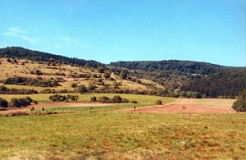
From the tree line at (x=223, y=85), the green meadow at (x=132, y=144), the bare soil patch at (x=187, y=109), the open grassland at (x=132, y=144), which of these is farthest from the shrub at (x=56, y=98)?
the tree line at (x=223, y=85)

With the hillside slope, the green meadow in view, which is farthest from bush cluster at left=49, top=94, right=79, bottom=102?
the green meadow

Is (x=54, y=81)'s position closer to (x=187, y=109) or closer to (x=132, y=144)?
(x=187, y=109)

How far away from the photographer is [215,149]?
613 inches

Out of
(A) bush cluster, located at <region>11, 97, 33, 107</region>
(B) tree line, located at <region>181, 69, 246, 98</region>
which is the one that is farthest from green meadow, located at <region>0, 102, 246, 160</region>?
(B) tree line, located at <region>181, 69, 246, 98</region>

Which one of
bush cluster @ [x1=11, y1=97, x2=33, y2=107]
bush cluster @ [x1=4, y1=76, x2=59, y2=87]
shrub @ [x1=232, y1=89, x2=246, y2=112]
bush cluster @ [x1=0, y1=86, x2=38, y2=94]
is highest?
shrub @ [x1=232, y1=89, x2=246, y2=112]

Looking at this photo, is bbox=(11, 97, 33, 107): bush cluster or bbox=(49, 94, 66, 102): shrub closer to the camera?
bbox=(11, 97, 33, 107): bush cluster

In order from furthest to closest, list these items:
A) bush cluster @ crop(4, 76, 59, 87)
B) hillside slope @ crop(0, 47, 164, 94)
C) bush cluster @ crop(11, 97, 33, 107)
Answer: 1. bush cluster @ crop(4, 76, 59, 87)
2. hillside slope @ crop(0, 47, 164, 94)
3. bush cluster @ crop(11, 97, 33, 107)

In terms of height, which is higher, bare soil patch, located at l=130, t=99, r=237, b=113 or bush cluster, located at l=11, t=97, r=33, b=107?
bare soil patch, located at l=130, t=99, r=237, b=113

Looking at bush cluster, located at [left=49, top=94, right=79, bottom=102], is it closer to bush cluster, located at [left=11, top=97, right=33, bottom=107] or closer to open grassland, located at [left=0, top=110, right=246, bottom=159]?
bush cluster, located at [left=11, top=97, right=33, bottom=107]

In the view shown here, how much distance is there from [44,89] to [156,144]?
7488 cm

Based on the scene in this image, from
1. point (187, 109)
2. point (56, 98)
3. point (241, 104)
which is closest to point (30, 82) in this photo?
point (56, 98)

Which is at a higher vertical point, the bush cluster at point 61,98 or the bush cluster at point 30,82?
the bush cluster at point 30,82

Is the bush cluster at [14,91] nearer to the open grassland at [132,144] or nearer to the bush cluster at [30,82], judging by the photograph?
the bush cluster at [30,82]

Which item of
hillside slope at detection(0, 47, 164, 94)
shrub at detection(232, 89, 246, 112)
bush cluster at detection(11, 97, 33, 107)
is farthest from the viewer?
hillside slope at detection(0, 47, 164, 94)
